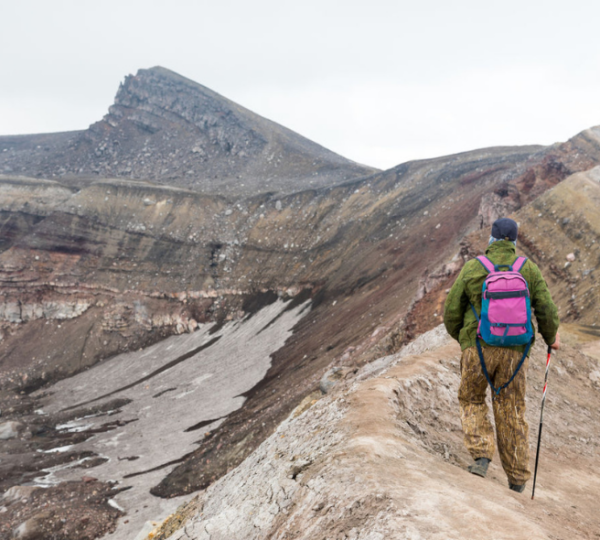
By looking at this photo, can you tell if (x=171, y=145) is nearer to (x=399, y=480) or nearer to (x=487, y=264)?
(x=487, y=264)

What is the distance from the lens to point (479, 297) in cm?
496

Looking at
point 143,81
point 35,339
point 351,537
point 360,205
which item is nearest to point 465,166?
point 360,205

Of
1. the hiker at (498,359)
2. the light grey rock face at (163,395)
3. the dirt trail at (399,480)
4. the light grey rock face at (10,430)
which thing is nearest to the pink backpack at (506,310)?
the hiker at (498,359)

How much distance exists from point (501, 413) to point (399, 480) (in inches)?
64.0

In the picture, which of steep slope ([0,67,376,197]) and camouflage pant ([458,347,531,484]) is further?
steep slope ([0,67,376,197])

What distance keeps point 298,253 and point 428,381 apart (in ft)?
191

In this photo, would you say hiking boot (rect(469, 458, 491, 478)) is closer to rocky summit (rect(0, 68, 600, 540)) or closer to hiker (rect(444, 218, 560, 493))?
hiker (rect(444, 218, 560, 493))

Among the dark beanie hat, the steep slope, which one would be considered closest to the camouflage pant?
the dark beanie hat

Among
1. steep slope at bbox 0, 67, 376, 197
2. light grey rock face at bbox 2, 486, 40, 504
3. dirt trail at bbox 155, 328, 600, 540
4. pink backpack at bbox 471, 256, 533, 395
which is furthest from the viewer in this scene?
steep slope at bbox 0, 67, 376, 197

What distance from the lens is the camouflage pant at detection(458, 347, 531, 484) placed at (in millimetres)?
4867

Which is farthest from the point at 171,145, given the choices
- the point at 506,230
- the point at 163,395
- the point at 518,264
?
the point at 518,264

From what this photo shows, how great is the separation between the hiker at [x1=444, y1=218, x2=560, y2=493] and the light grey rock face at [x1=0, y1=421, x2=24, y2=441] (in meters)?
48.7

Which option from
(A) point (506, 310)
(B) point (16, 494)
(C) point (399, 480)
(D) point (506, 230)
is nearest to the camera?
(C) point (399, 480)

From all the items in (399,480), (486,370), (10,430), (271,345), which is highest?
(486,370)
